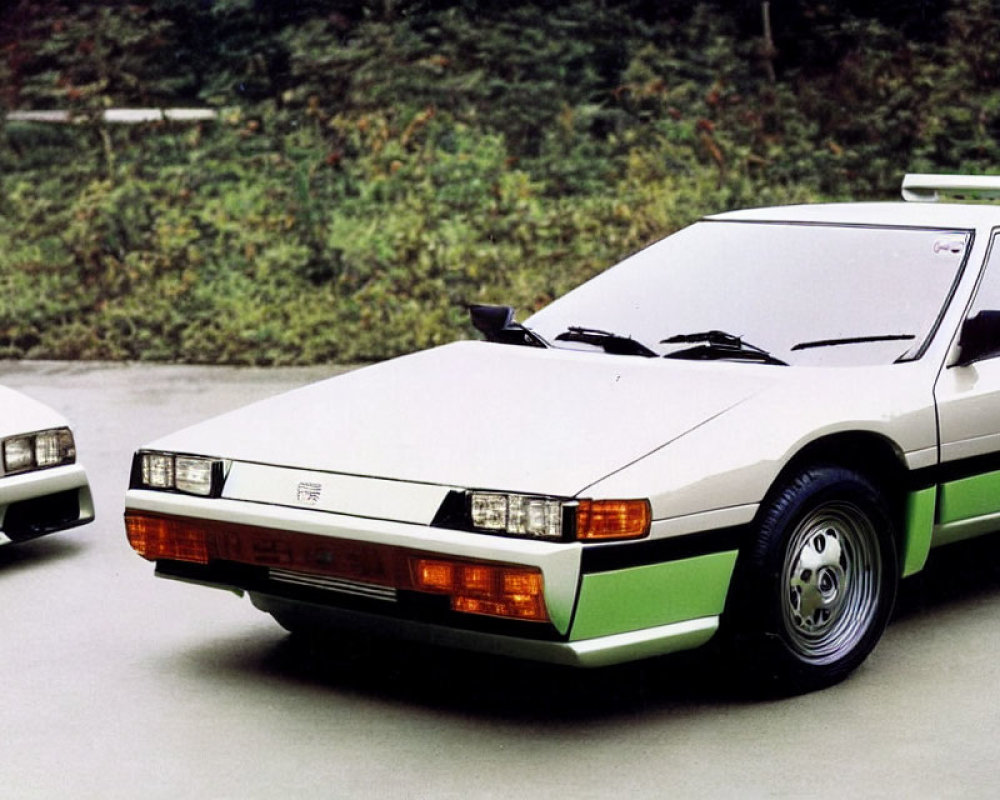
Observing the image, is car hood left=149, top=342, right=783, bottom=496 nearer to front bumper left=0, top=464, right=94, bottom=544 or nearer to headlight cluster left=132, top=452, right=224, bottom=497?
headlight cluster left=132, top=452, right=224, bottom=497

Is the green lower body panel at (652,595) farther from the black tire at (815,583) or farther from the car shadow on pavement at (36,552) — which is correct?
the car shadow on pavement at (36,552)

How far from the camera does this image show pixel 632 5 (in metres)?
17.4

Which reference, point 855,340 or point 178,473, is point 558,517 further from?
point 855,340

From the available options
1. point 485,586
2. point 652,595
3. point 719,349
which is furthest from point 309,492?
point 719,349

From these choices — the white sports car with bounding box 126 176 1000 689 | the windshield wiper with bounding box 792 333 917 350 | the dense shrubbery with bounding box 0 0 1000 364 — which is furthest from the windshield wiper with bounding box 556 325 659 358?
the dense shrubbery with bounding box 0 0 1000 364

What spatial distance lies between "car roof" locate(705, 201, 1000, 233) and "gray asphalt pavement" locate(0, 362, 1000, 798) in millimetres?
1156

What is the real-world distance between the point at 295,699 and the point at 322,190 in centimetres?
1121

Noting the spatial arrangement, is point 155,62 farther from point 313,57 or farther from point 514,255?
point 514,255

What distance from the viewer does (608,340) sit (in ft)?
18.9

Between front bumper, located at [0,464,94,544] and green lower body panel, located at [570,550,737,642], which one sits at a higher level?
green lower body panel, located at [570,550,737,642]

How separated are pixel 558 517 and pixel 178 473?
132 cm

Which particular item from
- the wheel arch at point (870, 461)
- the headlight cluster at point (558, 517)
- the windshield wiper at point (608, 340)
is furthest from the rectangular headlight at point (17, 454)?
the wheel arch at point (870, 461)

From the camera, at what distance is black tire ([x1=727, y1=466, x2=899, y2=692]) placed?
4.87 meters

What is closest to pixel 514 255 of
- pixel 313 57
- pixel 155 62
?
pixel 313 57
